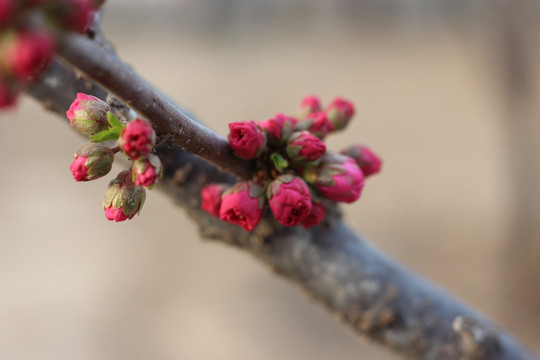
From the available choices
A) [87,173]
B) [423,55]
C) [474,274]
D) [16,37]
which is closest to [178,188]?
[87,173]

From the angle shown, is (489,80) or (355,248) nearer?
(355,248)

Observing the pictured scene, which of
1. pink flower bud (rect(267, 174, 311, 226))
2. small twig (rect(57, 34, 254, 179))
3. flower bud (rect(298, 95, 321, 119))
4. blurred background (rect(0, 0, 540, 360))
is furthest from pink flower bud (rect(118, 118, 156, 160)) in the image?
blurred background (rect(0, 0, 540, 360))

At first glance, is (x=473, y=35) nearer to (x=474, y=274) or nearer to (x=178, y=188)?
(x=474, y=274)

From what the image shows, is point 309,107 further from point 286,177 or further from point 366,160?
point 286,177

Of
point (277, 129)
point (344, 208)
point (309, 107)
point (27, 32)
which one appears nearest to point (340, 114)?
point (309, 107)

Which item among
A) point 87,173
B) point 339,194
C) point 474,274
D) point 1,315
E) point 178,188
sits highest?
point 474,274

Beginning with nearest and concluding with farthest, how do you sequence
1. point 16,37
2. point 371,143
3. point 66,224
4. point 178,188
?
point 16,37
point 178,188
point 66,224
point 371,143

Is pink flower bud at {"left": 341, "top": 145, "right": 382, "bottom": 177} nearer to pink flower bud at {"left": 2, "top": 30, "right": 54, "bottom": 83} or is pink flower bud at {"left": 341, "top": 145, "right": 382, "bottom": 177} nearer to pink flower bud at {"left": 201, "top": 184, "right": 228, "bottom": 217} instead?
pink flower bud at {"left": 201, "top": 184, "right": 228, "bottom": 217}

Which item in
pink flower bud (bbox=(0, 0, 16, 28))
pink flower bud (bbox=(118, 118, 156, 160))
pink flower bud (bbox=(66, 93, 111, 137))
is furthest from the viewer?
pink flower bud (bbox=(66, 93, 111, 137))
